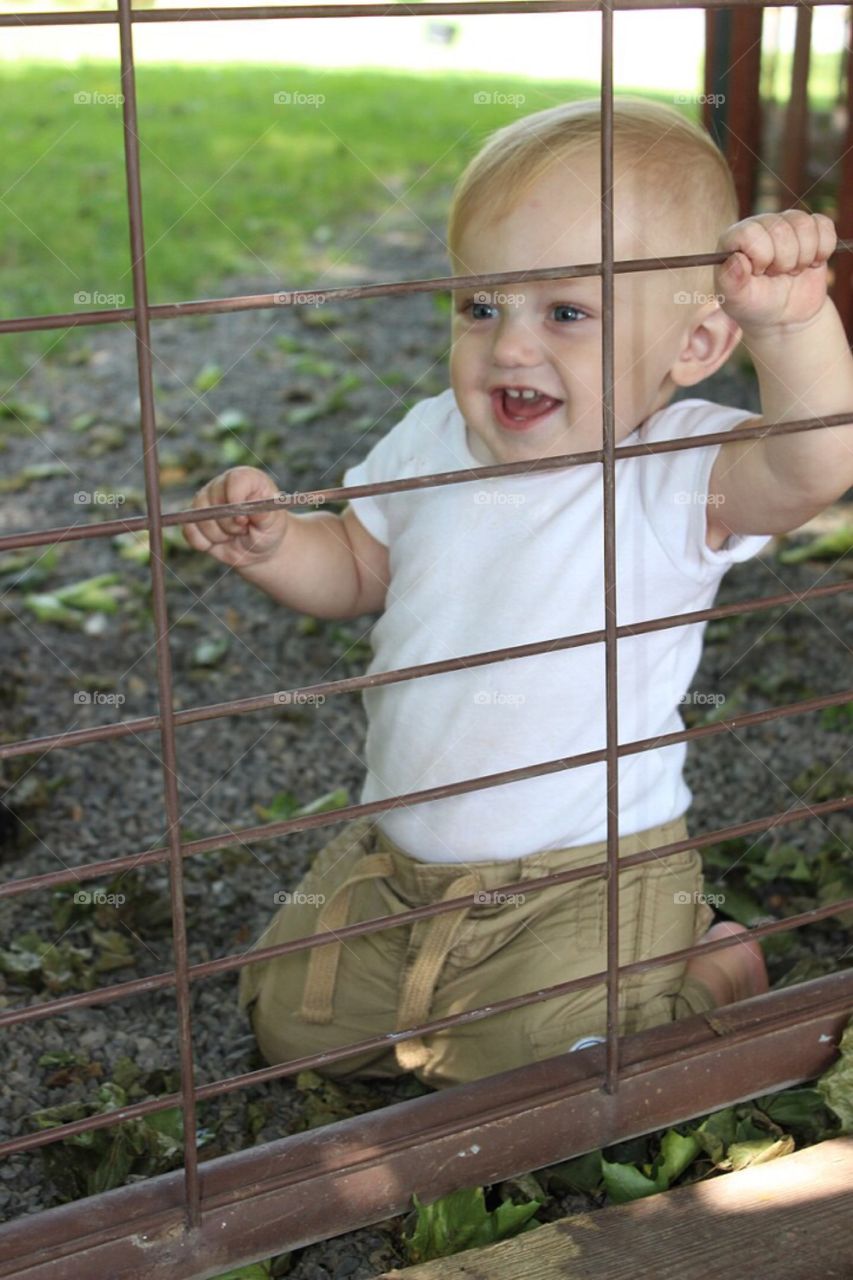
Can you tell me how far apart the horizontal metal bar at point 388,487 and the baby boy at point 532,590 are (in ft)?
0.23

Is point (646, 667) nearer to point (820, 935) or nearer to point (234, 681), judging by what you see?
point (820, 935)

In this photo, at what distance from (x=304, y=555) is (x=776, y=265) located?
781 millimetres

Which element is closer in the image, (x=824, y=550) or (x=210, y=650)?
(x=210, y=650)

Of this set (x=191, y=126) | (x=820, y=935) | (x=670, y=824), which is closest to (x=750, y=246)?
(x=670, y=824)

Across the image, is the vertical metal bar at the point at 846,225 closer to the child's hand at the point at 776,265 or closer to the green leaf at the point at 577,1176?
the child's hand at the point at 776,265

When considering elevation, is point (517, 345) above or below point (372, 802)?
above

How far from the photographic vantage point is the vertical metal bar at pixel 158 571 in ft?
4.00

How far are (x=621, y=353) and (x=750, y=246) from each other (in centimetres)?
41

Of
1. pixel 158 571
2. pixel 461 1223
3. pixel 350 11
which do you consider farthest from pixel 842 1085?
pixel 350 11

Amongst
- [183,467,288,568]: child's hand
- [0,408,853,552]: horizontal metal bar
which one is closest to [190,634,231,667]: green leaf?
[183,467,288,568]: child's hand

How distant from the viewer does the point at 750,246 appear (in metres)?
1.48

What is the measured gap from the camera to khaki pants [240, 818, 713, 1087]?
1986 mm

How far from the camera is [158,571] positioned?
134 centimetres

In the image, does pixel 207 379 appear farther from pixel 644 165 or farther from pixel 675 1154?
pixel 675 1154
